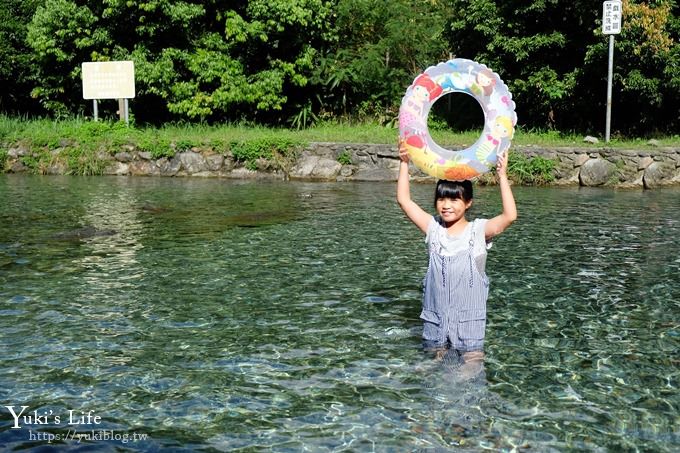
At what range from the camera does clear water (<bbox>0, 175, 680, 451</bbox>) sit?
4004 mm

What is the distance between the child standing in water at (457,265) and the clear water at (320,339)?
0.79ft

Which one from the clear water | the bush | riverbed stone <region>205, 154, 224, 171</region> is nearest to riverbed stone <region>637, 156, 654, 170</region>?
the clear water

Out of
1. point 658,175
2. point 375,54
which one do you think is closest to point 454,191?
point 658,175

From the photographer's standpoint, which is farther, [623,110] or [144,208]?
[623,110]

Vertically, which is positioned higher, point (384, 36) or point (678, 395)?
point (384, 36)

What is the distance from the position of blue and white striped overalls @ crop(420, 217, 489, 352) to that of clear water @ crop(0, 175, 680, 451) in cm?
23

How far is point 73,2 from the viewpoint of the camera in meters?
20.1

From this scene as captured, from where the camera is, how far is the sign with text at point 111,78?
19.3 meters

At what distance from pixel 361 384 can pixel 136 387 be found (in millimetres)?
1338

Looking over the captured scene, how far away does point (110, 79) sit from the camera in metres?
19.5

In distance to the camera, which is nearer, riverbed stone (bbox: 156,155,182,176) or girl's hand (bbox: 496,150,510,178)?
girl's hand (bbox: 496,150,510,178)

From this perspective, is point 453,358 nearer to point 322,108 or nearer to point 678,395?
point 678,395

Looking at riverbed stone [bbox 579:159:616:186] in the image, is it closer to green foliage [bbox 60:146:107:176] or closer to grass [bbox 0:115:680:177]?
grass [bbox 0:115:680:177]

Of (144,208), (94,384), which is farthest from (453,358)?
(144,208)
